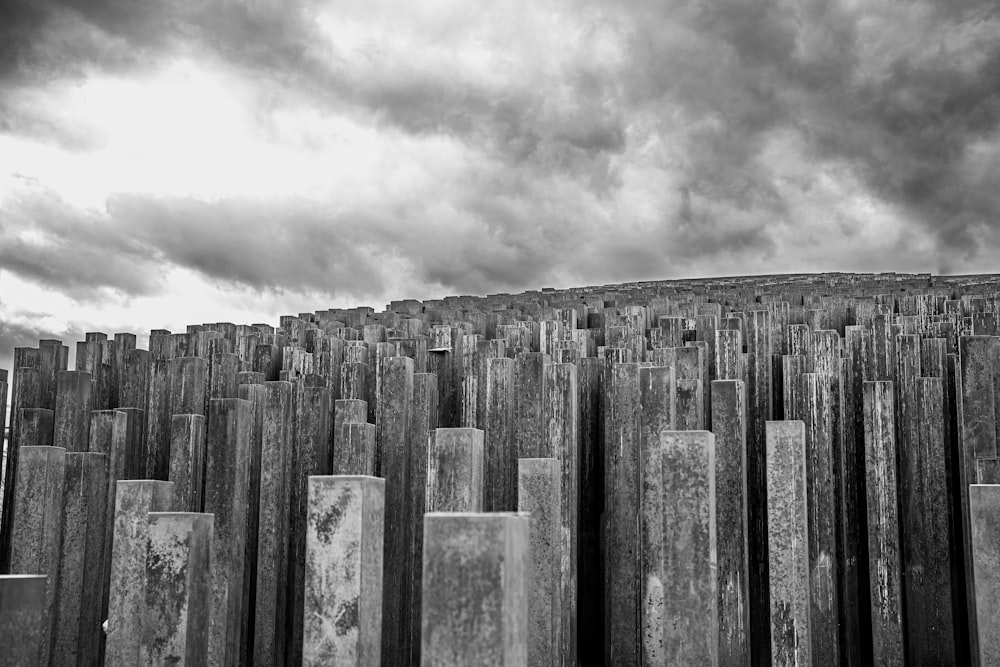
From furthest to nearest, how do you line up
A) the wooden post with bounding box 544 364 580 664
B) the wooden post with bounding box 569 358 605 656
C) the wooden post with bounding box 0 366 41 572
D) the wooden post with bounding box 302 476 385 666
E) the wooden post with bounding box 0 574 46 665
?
the wooden post with bounding box 0 366 41 572 → the wooden post with bounding box 569 358 605 656 → the wooden post with bounding box 544 364 580 664 → the wooden post with bounding box 302 476 385 666 → the wooden post with bounding box 0 574 46 665

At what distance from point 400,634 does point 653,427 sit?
4.50 feet

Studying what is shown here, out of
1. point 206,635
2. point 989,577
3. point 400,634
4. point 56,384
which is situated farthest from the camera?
point 56,384

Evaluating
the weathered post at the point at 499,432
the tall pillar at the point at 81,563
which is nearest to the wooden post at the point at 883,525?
the weathered post at the point at 499,432

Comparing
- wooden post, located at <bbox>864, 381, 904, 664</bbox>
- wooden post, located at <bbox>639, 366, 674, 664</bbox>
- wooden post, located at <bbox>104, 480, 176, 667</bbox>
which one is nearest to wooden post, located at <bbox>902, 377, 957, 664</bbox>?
wooden post, located at <bbox>864, 381, 904, 664</bbox>

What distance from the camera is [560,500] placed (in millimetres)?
3303

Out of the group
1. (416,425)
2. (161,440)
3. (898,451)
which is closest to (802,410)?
(898,451)

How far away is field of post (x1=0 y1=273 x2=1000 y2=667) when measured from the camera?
2.82 meters

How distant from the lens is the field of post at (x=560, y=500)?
2.82 metres

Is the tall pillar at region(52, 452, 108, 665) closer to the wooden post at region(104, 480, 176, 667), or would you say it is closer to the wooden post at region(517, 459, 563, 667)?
the wooden post at region(104, 480, 176, 667)

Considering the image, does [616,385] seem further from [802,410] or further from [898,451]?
[898,451]

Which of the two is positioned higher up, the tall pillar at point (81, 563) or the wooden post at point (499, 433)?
the wooden post at point (499, 433)

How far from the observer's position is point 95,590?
13.5 feet

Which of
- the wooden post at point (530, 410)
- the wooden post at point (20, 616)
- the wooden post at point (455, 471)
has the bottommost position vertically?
the wooden post at point (20, 616)

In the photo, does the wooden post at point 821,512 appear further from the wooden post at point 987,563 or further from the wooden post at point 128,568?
the wooden post at point 128,568
